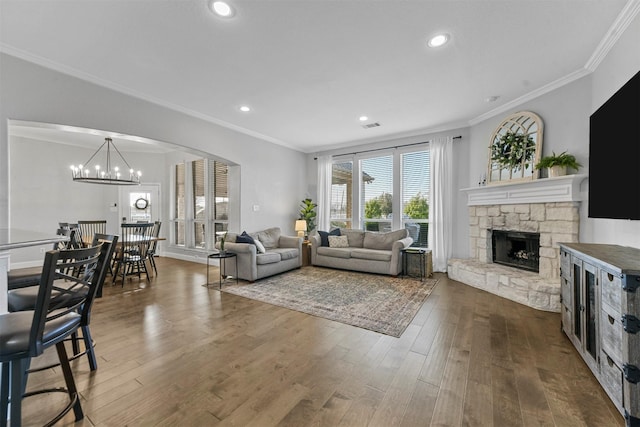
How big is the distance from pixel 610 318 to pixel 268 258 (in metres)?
4.11

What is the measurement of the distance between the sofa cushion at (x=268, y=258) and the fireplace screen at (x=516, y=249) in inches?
151

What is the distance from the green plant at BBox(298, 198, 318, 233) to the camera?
22.3 ft

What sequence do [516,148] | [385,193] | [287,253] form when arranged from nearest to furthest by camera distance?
[516,148] → [287,253] → [385,193]

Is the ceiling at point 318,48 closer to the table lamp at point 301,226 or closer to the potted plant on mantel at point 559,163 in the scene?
the potted plant on mantel at point 559,163

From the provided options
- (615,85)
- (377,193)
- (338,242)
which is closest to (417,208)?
(377,193)

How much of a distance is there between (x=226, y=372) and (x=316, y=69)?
3.20m

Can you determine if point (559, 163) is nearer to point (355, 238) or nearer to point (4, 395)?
point (355, 238)

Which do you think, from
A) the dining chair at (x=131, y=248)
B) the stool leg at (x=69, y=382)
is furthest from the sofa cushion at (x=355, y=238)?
the stool leg at (x=69, y=382)

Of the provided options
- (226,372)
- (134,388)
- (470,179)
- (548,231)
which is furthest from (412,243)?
(134,388)

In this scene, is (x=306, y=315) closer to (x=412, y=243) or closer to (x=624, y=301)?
(x=624, y=301)

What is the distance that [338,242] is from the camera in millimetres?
5863

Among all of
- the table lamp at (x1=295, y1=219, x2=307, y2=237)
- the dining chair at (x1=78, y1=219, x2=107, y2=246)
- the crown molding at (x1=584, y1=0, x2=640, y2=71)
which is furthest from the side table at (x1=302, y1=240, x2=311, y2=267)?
the crown molding at (x1=584, y1=0, x2=640, y2=71)

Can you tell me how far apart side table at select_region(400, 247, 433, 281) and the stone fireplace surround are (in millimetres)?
371

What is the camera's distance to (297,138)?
614cm
